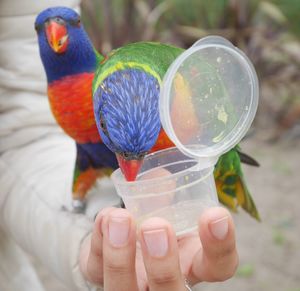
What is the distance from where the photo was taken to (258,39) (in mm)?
3465

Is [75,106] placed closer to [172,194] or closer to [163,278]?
[172,194]

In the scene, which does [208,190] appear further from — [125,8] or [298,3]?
[298,3]

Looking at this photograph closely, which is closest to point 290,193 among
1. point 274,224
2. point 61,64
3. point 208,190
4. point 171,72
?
point 274,224

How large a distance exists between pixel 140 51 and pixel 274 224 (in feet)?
5.15

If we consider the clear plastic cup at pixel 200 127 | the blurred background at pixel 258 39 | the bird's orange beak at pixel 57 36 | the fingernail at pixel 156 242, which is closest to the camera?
the fingernail at pixel 156 242

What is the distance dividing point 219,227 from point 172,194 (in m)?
0.16

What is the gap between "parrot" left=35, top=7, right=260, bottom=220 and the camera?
0.87 metres

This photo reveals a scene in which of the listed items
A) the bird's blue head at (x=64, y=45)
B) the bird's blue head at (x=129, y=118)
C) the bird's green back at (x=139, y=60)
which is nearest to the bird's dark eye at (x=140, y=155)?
the bird's blue head at (x=129, y=118)

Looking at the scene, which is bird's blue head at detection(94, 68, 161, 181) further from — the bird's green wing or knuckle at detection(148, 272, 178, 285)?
the bird's green wing

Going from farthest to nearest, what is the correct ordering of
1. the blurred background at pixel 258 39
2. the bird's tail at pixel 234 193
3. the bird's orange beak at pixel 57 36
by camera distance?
the blurred background at pixel 258 39 < the bird's tail at pixel 234 193 < the bird's orange beak at pixel 57 36

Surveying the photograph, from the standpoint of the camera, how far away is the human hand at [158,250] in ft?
2.24

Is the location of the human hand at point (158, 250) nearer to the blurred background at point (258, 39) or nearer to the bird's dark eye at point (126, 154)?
the bird's dark eye at point (126, 154)

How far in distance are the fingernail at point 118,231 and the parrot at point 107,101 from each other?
0.15 m

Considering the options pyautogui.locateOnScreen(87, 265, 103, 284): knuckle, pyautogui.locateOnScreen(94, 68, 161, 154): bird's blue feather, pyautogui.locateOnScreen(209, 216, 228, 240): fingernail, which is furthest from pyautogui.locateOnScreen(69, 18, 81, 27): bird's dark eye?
pyautogui.locateOnScreen(209, 216, 228, 240): fingernail
